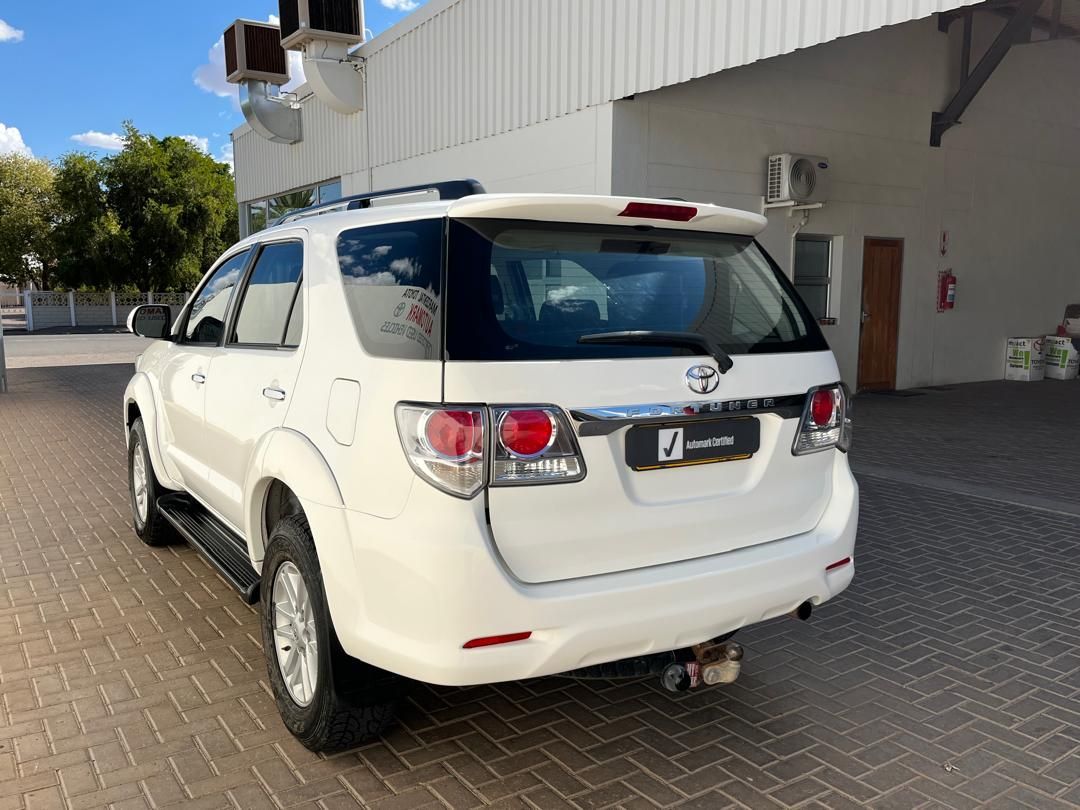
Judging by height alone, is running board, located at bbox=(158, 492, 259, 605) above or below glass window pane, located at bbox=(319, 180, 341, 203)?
below

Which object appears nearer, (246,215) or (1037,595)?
(1037,595)

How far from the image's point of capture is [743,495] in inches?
108

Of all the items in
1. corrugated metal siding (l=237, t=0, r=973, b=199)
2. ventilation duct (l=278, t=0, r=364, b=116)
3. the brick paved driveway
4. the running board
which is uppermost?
ventilation duct (l=278, t=0, r=364, b=116)

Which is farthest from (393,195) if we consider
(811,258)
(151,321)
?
(811,258)

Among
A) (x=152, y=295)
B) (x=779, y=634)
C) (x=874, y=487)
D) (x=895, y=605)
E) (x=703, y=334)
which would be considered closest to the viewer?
(x=703, y=334)

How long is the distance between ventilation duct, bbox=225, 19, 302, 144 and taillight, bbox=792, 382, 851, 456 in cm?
1546

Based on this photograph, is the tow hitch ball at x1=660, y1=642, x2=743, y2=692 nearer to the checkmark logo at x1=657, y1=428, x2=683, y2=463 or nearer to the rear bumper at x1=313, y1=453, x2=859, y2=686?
the rear bumper at x1=313, y1=453, x2=859, y2=686

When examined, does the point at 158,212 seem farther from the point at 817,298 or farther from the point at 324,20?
the point at 817,298

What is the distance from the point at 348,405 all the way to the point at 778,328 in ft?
4.83

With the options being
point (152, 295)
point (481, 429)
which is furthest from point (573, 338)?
point (152, 295)

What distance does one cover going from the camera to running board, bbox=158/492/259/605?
11.1 ft

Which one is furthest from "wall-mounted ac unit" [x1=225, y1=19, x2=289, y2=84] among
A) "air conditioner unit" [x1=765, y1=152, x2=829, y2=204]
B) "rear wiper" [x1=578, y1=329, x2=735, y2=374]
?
"rear wiper" [x1=578, y1=329, x2=735, y2=374]

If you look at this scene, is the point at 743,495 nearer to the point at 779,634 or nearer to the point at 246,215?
the point at 779,634

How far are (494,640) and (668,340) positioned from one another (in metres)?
1.02
